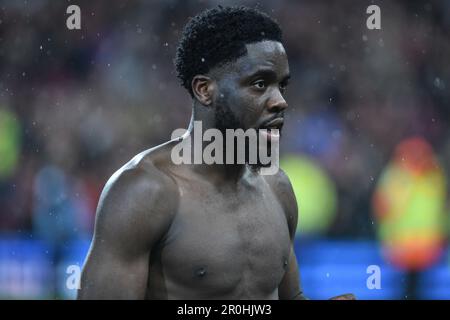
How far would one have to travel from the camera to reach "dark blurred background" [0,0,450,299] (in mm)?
6582

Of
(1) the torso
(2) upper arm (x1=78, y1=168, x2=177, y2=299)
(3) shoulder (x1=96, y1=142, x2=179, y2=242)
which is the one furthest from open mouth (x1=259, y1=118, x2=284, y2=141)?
(2) upper arm (x1=78, y1=168, x2=177, y2=299)

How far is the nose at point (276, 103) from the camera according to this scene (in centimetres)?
291

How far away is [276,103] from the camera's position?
2.91 metres

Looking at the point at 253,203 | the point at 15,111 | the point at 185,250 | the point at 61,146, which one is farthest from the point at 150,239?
the point at 15,111

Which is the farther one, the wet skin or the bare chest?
the bare chest

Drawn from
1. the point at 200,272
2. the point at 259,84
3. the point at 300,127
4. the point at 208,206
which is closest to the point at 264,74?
the point at 259,84

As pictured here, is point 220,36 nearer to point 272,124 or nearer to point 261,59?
point 261,59

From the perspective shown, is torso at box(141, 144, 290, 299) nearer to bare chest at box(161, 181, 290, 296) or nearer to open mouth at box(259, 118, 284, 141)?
bare chest at box(161, 181, 290, 296)

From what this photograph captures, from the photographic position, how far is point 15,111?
24.7ft

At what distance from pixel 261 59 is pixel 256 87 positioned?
0.10 metres

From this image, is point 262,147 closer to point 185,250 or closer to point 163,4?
point 185,250

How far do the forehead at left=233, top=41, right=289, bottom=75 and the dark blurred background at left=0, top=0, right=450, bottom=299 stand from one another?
140 inches

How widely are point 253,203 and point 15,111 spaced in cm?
490

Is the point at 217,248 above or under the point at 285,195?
under
